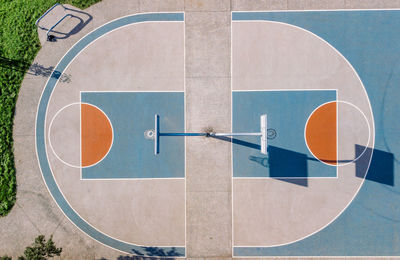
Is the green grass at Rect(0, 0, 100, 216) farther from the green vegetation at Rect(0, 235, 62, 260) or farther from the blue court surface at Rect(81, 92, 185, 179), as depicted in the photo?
the blue court surface at Rect(81, 92, 185, 179)

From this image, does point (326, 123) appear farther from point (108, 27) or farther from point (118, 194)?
point (108, 27)

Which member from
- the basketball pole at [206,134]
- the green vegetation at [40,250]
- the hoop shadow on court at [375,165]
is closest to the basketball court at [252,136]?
the hoop shadow on court at [375,165]

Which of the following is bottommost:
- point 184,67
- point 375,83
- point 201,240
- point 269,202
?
point 201,240

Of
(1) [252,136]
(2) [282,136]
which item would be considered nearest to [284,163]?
(2) [282,136]

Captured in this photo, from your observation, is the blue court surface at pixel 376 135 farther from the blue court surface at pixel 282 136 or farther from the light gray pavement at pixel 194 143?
the blue court surface at pixel 282 136

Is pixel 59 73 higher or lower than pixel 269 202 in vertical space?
higher

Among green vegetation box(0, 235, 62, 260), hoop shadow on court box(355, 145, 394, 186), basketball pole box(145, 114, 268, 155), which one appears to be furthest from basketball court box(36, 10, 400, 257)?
green vegetation box(0, 235, 62, 260)

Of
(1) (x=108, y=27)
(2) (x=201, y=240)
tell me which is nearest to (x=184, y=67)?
(1) (x=108, y=27)
